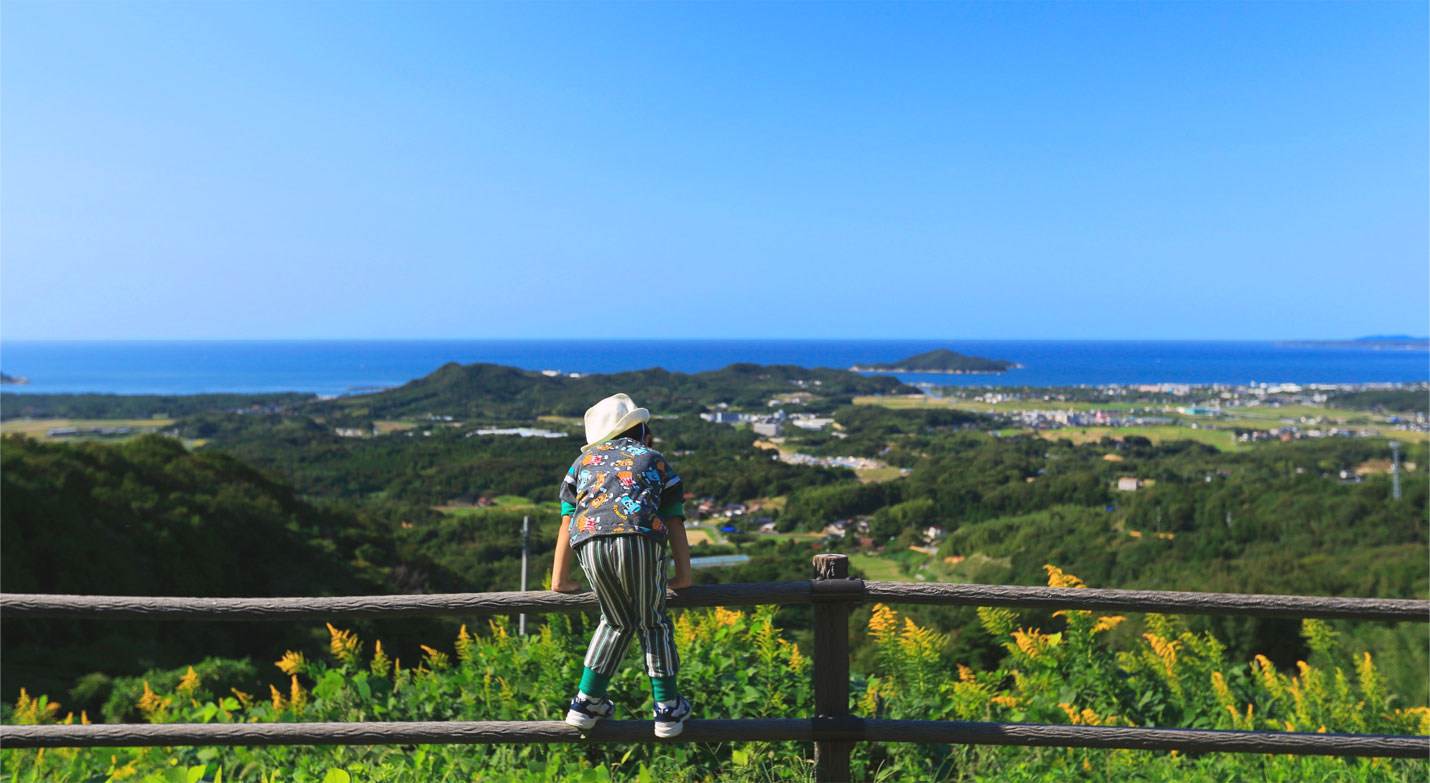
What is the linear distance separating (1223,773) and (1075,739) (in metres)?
1.33

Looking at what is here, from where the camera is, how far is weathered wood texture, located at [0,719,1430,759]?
3.03 m

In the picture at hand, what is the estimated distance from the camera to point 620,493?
2729 millimetres

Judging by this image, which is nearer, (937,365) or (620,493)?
(620,493)

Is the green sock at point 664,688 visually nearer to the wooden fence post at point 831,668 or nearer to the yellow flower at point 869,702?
the wooden fence post at point 831,668

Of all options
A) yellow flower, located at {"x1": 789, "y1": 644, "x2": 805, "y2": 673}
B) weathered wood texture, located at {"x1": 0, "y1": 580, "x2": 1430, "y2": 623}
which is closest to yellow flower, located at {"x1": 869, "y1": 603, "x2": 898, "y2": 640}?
yellow flower, located at {"x1": 789, "y1": 644, "x2": 805, "y2": 673}

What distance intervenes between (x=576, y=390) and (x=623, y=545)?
28.6m

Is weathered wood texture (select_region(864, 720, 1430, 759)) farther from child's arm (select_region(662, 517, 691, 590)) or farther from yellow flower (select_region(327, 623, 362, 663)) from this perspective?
yellow flower (select_region(327, 623, 362, 663))

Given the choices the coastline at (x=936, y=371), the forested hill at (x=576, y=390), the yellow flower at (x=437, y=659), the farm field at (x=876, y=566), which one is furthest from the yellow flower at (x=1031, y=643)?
the coastline at (x=936, y=371)

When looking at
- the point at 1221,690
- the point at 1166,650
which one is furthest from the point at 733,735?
the point at 1221,690

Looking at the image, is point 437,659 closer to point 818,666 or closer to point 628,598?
point 628,598

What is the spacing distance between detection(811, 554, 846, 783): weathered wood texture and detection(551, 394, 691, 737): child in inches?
18.9

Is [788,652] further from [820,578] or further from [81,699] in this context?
[81,699]

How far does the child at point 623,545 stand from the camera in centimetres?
269

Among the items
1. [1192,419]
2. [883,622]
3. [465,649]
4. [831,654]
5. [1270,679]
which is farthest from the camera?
[1192,419]
